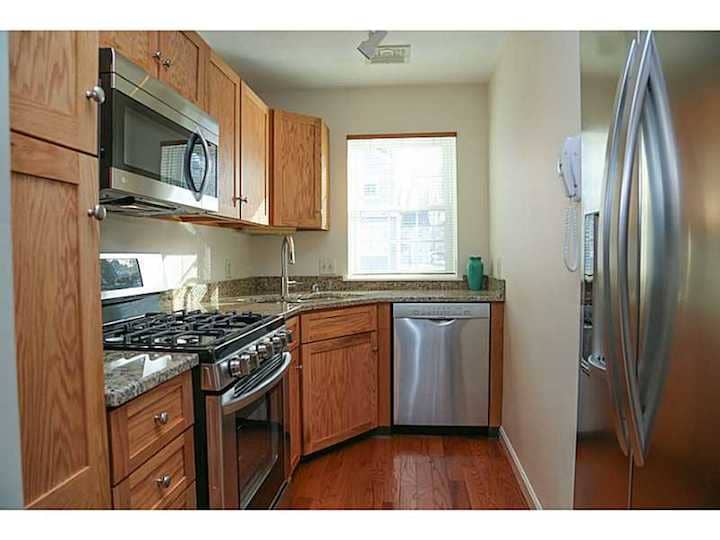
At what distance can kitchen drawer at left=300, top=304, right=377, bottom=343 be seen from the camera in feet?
6.29

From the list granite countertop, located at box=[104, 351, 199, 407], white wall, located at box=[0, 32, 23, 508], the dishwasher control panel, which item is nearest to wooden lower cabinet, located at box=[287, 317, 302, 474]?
the dishwasher control panel

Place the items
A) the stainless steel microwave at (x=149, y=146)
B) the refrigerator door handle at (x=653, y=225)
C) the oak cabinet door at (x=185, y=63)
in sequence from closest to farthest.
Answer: the refrigerator door handle at (x=653, y=225) → the stainless steel microwave at (x=149, y=146) → the oak cabinet door at (x=185, y=63)

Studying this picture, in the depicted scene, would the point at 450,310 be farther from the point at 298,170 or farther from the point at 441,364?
the point at 298,170

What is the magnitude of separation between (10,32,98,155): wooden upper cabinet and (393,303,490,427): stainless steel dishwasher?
1668mm

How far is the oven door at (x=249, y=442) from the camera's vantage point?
3.27 ft

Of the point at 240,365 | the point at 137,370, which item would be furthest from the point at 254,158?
the point at 137,370

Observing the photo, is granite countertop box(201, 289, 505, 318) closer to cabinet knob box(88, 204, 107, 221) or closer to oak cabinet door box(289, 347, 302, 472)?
oak cabinet door box(289, 347, 302, 472)

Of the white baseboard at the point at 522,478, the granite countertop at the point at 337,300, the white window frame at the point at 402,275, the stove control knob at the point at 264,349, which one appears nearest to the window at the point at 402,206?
the white window frame at the point at 402,275

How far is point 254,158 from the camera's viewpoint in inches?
82.3

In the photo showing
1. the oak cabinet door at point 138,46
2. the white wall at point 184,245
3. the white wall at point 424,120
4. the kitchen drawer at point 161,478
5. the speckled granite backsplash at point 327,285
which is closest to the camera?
the kitchen drawer at point 161,478

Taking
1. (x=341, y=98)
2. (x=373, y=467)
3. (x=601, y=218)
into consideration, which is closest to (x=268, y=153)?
(x=341, y=98)

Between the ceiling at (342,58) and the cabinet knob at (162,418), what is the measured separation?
4.93 ft

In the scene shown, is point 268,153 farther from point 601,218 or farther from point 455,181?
point 601,218

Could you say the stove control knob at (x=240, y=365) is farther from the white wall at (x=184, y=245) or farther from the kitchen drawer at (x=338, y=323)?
the kitchen drawer at (x=338, y=323)
